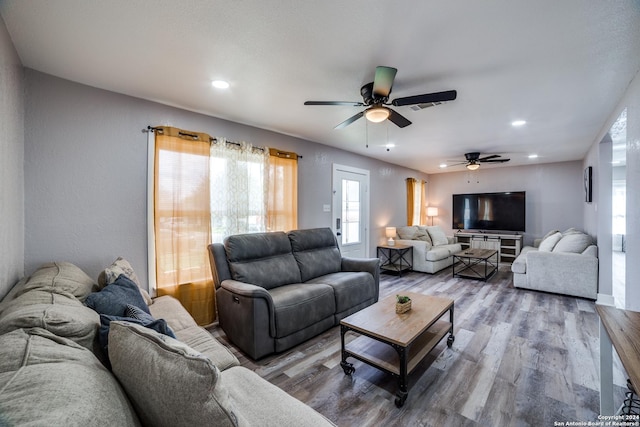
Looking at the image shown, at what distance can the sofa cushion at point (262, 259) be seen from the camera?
2818 millimetres

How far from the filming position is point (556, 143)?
443 cm

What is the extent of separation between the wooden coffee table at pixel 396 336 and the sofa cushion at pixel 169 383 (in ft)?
4.80

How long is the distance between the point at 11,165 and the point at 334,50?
7.71 feet

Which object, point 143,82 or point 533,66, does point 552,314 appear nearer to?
point 533,66

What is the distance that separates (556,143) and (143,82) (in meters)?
5.92

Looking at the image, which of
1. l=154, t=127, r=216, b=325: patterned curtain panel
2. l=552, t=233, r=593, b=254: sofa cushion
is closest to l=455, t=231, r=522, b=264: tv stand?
l=552, t=233, r=593, b=254: sofa cushion

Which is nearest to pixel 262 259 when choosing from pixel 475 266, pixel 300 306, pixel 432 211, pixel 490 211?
pixel 300 306

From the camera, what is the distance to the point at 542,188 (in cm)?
638

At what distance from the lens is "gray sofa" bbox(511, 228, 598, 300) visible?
3.79 m

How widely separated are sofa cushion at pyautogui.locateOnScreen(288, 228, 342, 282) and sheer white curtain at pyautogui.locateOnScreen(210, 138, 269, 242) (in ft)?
1.76

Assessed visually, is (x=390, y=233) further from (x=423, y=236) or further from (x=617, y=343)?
(x=617, y=343)

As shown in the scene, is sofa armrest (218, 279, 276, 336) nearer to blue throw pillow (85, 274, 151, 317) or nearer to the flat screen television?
blue throw pillow (85, 274, 151, 317)

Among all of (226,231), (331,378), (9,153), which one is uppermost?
(9,153)

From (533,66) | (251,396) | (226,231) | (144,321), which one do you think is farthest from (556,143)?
(144,321)
